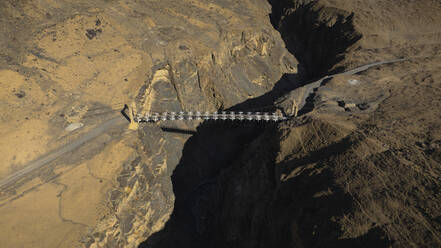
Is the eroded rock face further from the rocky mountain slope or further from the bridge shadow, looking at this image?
the bridge shadow

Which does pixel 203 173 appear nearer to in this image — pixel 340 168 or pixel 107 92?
pixel 107 92

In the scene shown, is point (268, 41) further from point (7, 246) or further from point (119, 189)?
point (7, 246)

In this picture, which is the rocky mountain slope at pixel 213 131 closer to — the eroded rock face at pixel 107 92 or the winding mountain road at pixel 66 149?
the eroded rock face at pixel 107 92

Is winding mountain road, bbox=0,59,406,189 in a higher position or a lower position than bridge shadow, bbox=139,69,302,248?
higher

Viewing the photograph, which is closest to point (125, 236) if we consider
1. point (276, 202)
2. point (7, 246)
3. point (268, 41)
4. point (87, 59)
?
point (7, 246)

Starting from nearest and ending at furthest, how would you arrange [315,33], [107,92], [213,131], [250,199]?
[250,199], [107,92], [213,131], [315,33]

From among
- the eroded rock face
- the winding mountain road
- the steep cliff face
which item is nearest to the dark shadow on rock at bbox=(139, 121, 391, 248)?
the steep cliff face

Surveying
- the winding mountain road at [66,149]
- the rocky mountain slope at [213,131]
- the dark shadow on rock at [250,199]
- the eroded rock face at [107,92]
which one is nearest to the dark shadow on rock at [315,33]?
the rocky mountain slope at [213,131]

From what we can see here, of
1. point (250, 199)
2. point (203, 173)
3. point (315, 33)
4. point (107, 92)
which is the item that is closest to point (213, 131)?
point (203, 173)
